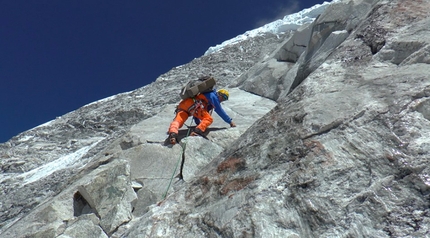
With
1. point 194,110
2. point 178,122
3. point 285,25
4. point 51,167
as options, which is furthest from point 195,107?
point 285,25

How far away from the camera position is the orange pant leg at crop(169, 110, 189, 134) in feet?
29.0

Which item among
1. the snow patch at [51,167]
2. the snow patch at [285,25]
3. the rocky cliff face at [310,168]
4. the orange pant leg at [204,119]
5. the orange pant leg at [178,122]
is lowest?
the snow patch at [285,25]

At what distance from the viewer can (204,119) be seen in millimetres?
9250

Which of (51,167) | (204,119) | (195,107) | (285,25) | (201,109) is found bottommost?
(285,25)

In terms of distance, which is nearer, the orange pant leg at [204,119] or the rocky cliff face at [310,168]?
the rocky cliff face at [310,168]

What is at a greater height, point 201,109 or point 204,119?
point 201,109

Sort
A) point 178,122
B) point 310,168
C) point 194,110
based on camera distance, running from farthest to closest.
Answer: point 194,110, point 178,122, point 310,168

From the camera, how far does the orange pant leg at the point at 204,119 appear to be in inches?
355

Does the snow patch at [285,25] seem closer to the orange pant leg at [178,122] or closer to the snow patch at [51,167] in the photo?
the snow patch at [51,167]

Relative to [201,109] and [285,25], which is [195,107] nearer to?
[201,109]

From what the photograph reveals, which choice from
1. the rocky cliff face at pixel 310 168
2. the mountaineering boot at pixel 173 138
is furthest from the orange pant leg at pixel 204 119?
the mountaineering boot at pixel 173 138

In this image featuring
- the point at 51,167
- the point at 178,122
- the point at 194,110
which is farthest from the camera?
the point at 51,167

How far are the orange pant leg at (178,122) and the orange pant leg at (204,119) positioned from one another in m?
0.28

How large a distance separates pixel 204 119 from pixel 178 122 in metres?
0.57
